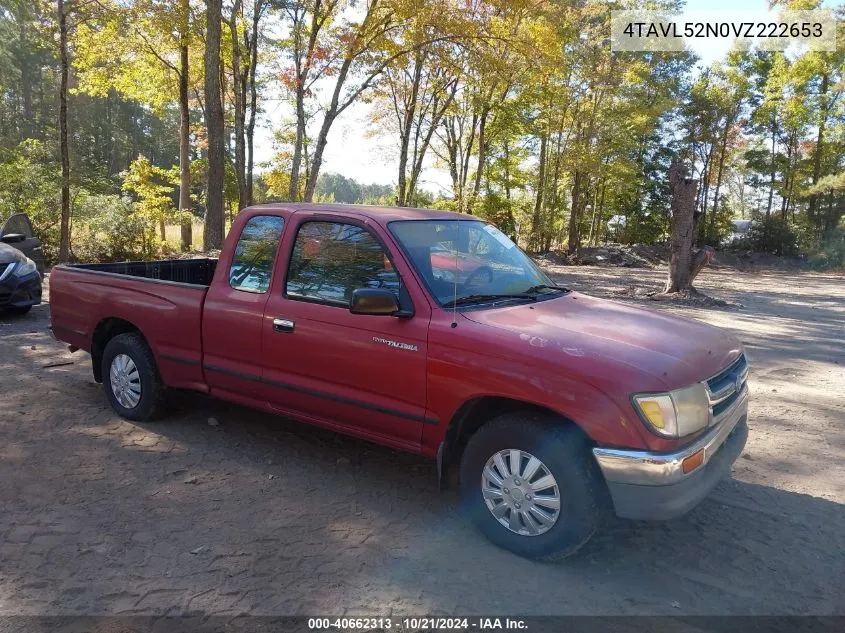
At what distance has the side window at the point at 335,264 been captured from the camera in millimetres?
3732

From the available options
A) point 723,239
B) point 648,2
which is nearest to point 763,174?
point 723,239

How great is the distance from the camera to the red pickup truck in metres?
2.87

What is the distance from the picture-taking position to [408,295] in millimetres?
3498

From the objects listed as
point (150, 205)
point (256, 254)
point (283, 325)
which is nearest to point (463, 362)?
point (283, 325)

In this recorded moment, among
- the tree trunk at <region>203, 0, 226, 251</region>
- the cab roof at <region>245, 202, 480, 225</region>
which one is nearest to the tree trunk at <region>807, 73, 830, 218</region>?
the tree trunk at <region>203, 0, 226, 251</region>

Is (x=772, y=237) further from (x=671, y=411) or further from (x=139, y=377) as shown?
(x=139, y=377)

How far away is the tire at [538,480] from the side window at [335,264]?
1.04 m

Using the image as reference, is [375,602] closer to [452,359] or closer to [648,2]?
[452,359]

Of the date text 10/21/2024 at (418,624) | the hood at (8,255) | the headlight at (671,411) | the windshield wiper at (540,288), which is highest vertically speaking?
the windshield wiper at (540,288)

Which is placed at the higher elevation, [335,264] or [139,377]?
[335,264]

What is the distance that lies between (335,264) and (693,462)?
2.37 metres

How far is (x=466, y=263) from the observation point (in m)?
3.87

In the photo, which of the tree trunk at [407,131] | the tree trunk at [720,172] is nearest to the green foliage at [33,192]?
the tree trunk at [407,131]

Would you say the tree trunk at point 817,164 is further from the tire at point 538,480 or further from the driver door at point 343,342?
A: the tire at point 538,480
